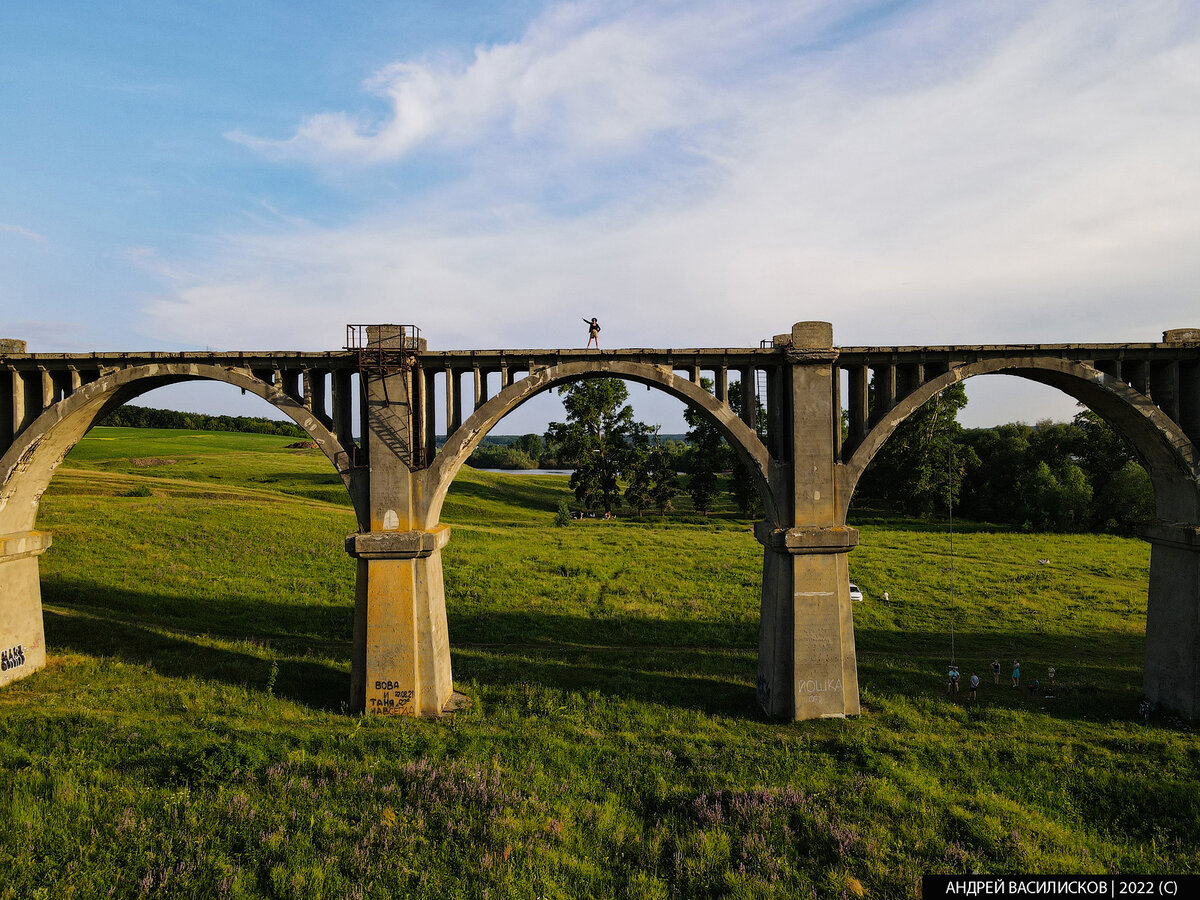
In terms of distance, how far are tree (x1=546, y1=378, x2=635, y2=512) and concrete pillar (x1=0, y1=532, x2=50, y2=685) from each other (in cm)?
3890

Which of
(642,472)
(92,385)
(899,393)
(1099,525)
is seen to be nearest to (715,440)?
(642,472)

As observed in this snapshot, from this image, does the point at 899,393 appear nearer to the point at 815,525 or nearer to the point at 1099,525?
the point at 815,525

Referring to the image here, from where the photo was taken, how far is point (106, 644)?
64.7 feet

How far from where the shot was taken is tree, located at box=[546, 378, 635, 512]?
5391cm

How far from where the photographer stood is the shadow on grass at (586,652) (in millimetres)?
17703

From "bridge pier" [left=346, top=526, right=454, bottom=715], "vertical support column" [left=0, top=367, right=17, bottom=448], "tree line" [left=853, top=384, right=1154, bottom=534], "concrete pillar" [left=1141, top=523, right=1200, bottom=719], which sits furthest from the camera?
"tree line" [left=853, top=384, right=1154, bottom=534]

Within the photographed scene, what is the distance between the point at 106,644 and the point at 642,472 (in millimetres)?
41519

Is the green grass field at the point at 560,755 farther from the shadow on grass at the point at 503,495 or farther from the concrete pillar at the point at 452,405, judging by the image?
the shadow on grass at the point at 503,495

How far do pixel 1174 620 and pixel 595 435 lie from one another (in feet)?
137

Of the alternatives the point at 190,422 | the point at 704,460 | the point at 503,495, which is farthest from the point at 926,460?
the point at 190,422

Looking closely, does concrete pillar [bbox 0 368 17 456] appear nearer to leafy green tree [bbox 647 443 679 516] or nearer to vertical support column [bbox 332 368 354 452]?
vertical support column [bbox 332 368 354 452]

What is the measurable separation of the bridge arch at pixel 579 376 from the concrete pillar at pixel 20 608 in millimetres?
12230

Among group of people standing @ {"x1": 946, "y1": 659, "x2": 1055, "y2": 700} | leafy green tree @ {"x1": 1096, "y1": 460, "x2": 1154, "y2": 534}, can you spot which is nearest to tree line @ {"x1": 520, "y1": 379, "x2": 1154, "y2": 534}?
leafy green tree @ {"x1": 1096, "y1": 460, "x2": 1154, "y2": 534}

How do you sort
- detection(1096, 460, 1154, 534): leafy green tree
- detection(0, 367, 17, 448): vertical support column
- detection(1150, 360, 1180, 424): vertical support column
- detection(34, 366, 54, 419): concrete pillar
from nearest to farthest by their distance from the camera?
detection(1150, 360, 1180, 424): vertical support column < detection(34, 366, 54, 419): concrete pillar < detection(0, 367, 17, 448): vertical support column < detection(1096, 460, 1154, 534): leafy green tree
